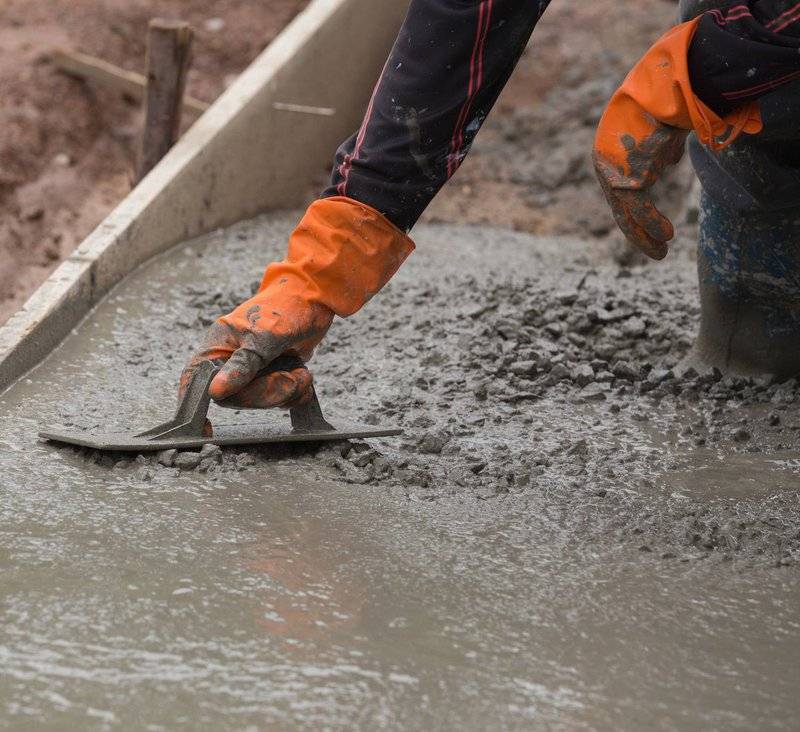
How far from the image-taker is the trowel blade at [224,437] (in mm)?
2723

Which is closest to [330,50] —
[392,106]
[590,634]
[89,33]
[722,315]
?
[89,33]

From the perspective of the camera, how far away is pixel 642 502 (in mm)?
2789

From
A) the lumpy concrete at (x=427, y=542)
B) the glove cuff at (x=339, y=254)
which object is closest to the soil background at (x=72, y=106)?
the lumpy concrete at (x=427, y=542)

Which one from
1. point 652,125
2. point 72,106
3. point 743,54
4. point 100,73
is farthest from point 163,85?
point 743,54

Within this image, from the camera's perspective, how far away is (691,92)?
8.25 ft

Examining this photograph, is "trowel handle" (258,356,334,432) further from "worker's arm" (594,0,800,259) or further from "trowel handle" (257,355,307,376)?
"worker's arm" (594,0,800,259)

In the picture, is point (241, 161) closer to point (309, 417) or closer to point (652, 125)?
point (309, 417)

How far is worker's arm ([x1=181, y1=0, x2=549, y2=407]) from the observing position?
2.62 m

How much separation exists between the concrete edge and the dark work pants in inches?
46.8

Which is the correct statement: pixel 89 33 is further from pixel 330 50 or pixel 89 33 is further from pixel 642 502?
pixel 642 502

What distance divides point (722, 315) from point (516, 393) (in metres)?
0.72

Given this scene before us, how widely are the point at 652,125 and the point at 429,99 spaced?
1.61 ft

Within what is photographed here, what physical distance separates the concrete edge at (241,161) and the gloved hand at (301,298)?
822mm

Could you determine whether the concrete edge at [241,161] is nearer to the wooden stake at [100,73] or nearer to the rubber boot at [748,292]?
the wooden stake at [100,73]
